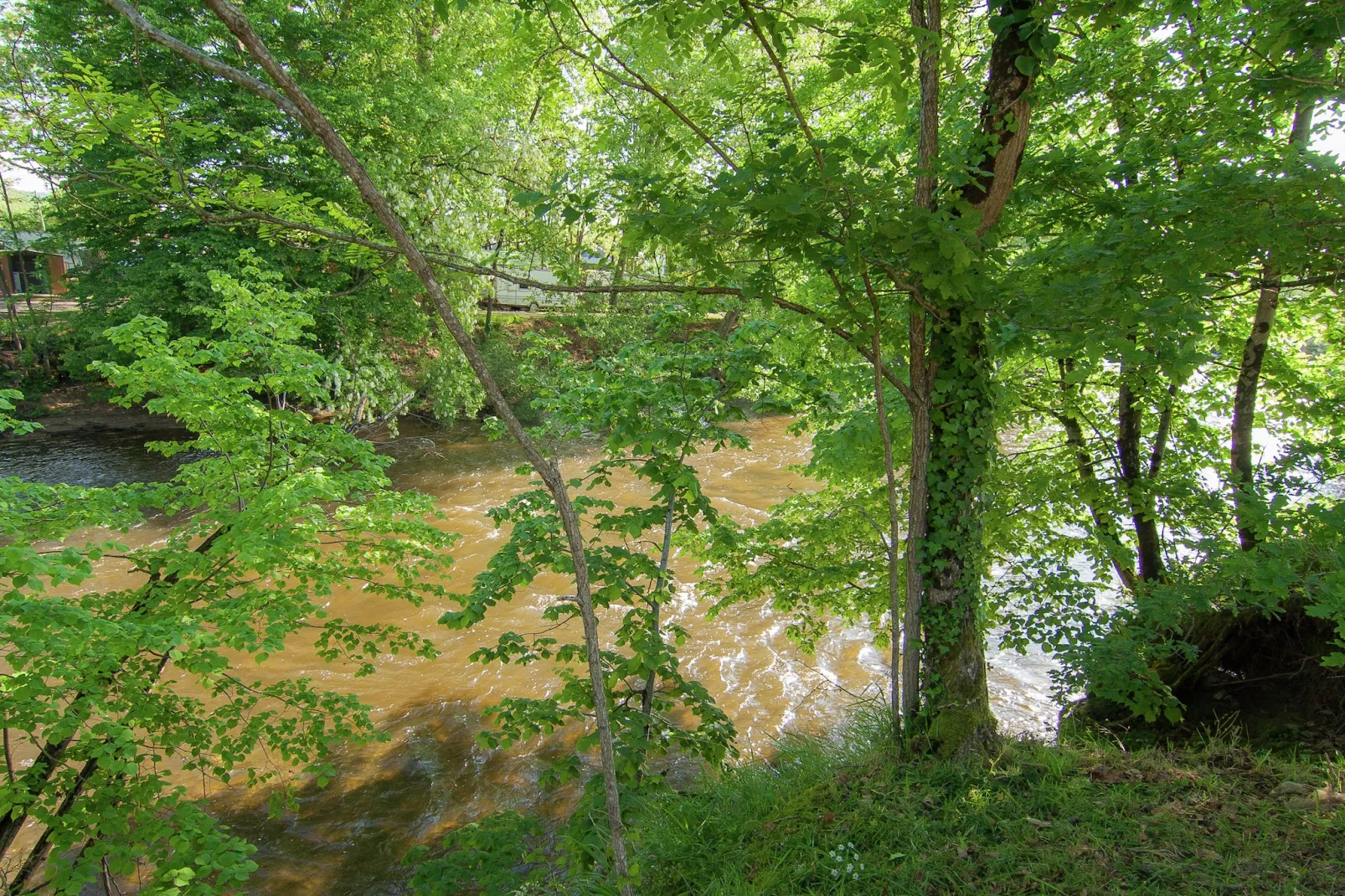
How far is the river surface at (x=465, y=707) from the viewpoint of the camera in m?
5.80

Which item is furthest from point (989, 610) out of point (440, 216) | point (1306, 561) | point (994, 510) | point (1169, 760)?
point (440, 216)

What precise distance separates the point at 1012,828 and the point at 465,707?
594 cm

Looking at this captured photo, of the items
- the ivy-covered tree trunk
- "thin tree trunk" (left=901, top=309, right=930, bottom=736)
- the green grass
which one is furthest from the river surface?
the green grass

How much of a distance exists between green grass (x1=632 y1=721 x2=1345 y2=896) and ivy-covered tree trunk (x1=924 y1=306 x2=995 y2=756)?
249 millimetres

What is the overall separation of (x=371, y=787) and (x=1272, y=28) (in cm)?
816

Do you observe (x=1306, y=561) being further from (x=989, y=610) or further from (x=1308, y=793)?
(x=989, y=610)

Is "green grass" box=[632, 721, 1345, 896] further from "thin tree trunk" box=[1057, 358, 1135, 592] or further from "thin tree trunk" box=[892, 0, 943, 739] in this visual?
"thin tree trunk" box=[1057, 358, 1135, 592]

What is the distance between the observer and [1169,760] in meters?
3.55

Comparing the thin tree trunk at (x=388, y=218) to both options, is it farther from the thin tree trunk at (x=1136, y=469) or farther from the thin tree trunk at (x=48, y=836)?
the thin tree trunk at (x=1136, y=469)

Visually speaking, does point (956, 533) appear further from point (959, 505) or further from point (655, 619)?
point (655, 619)

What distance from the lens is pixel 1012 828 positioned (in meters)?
3.07

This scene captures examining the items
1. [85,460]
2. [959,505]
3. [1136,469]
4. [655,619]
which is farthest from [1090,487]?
[85,460]

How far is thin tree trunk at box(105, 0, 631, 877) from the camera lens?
1.84 metres

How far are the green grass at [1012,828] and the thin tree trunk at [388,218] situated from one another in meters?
0.79
